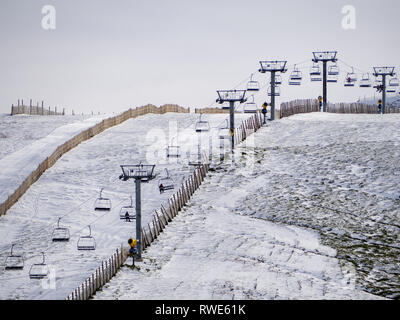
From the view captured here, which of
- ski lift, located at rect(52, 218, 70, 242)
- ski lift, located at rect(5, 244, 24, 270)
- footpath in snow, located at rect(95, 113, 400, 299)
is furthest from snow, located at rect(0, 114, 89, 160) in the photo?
ski lift, located at rect(5, 244, 24, 270)

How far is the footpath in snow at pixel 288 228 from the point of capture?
92.3 ft

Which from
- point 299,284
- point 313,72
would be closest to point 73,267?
point 299,284

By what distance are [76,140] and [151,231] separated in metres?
20.5

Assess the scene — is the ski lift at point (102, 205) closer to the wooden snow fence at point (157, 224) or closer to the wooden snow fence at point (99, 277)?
the wooden snow fence at point (157, 224)

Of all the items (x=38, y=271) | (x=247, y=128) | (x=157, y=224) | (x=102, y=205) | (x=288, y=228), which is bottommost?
(x=38, y=271)

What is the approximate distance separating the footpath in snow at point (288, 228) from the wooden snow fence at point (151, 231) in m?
0.35

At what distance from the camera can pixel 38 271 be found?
2941cm

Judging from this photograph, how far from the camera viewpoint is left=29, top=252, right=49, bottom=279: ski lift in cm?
2863

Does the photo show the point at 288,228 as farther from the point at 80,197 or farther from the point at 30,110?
the point at 30,110

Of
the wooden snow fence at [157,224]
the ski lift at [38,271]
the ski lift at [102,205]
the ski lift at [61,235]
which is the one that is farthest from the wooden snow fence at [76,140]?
the ski lift at [38,271]

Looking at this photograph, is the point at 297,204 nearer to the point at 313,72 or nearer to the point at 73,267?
the point at 73,267

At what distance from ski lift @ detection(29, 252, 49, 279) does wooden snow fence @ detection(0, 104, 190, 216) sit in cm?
812

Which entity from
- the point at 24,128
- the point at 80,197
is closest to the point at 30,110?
the point at 24,128
